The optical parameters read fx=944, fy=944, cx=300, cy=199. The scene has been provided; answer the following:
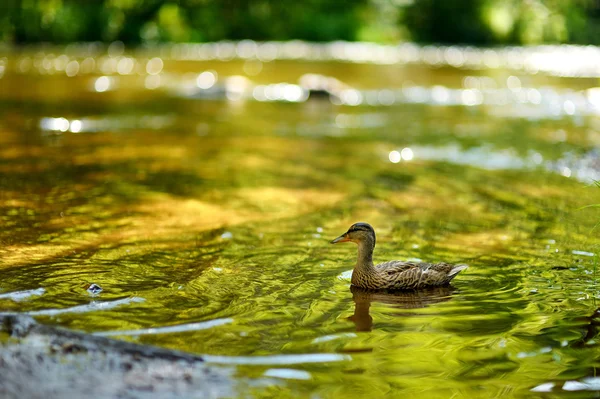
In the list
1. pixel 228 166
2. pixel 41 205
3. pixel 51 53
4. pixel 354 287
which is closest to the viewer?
pixel 354 287

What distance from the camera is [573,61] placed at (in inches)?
1711

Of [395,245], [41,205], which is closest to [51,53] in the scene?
[41,205]

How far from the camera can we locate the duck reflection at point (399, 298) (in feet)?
25.0

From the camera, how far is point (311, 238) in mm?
9883

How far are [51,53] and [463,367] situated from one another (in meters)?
36.4

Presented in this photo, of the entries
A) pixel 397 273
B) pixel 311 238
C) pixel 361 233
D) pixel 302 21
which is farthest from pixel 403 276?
pixel 302 21

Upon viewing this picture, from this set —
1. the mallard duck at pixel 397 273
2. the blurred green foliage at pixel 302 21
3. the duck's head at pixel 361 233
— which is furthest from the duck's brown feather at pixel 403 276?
the blurred green foliage at pixel 302 21

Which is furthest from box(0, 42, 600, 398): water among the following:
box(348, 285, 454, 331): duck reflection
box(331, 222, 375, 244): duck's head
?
box(331, 222, 375, 244): duck's head

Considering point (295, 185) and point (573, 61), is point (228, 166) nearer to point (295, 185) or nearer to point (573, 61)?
point (295, 185)

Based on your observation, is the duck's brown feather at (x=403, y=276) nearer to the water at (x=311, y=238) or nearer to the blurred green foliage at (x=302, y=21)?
the water at (x=311, y=238)

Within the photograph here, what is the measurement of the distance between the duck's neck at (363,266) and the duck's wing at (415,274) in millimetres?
92

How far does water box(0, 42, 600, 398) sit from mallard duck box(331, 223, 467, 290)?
0.11m

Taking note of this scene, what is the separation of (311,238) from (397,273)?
1.95 meters

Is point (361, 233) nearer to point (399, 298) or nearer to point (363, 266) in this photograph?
point (363, 266)
